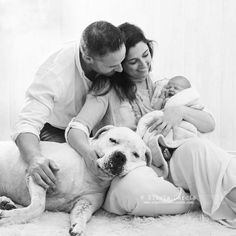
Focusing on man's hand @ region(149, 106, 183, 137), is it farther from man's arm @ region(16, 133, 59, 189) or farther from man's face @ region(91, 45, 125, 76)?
man's arm @ region(16, 133, 59, 189)

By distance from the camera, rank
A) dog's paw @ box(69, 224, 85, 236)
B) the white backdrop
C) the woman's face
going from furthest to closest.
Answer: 1. the white backdrop
2. the woman's face
3. dog's paw @ box(69, 224, 85, 236)

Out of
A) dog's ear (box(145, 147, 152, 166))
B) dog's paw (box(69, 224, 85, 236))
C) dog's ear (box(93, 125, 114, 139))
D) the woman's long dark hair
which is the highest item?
the woman's long dark hair

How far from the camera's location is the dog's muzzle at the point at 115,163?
158 cm

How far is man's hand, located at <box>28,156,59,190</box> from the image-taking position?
1.53 metres

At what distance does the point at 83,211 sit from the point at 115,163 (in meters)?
0.21

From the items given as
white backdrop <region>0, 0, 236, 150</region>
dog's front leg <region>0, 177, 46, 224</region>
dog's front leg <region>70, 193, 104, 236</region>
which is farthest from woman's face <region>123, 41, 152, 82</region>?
white backdrop <region>0, 0, 236, 150</region>

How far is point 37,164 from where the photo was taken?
155cm

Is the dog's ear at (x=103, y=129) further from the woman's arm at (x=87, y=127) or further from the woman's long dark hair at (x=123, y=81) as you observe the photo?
the woman's long dark hair at (x=123, y=81)

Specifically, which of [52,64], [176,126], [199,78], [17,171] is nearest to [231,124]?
[199,78]

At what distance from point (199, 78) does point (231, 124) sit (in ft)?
1.49

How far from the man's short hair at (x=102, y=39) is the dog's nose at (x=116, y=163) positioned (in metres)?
0.44

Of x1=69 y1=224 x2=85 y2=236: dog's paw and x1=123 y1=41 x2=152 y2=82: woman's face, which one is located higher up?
x1=123 y1=41 x2=152 y2=82: woman's face

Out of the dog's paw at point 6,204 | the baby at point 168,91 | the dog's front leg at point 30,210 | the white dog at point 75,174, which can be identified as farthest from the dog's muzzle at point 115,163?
the baby at point 168,91

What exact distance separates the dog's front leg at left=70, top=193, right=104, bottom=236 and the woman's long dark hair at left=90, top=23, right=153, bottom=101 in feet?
1.67
